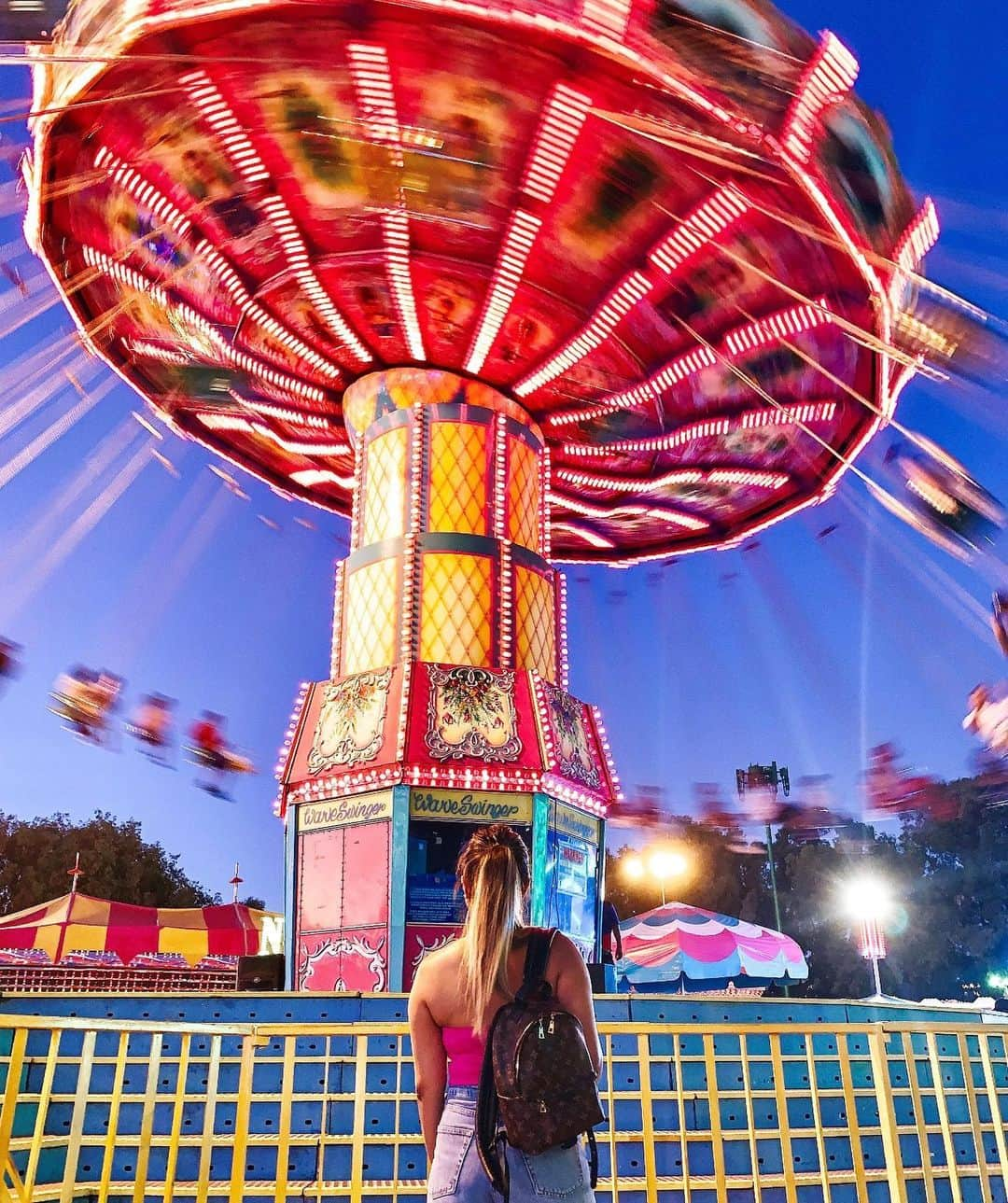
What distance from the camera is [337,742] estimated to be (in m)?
14.0

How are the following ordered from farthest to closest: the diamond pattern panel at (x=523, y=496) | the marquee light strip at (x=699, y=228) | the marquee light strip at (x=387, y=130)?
the diamond pattern panel at (x=523, y=496) < the marquee light strip at (x=699, y=228) < the marquee light strip at (x=387, y=130)

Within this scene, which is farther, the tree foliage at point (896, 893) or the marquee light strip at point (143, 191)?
the tree foliage at point (896, 893)

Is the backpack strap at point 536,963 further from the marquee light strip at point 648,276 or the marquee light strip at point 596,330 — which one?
the marquee light strip at point 596,330

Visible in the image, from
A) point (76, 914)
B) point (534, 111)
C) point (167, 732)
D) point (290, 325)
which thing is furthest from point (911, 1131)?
point (167, 732)

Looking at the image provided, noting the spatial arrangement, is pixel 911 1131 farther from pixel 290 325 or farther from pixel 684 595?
pixel 684 595

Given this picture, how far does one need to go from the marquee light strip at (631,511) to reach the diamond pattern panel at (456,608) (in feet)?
19.4

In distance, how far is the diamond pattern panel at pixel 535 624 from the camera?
15.2 meters

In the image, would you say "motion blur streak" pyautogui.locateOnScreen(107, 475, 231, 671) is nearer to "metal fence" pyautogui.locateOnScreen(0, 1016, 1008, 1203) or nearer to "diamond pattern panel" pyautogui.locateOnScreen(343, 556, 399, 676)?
"diamond pattern panel" pyautogui.locateOnScreen(343, 556, 399, 676)

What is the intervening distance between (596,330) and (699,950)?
15312 millimetres

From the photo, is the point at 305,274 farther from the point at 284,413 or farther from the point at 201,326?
the point at 284,413

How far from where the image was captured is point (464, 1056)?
9.52 ft

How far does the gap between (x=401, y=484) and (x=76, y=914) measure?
1345 centimetres

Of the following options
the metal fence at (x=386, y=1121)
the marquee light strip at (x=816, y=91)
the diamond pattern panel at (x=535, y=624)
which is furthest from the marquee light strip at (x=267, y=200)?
the metal fence at (x=386, y=1121)

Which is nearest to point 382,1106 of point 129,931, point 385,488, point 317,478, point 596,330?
point 385,488
